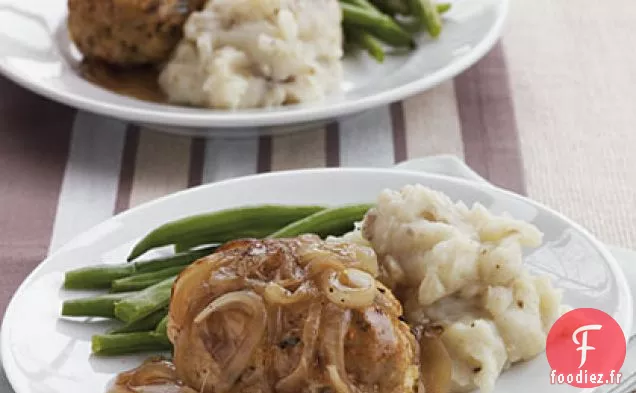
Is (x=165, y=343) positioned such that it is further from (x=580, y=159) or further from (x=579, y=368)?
(x=580, y=159)

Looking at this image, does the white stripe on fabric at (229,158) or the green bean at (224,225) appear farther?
the white stripe on fabric at (229,158)

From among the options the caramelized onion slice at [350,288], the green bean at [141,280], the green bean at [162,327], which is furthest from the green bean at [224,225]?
the caramelized onion slice at [350,288]

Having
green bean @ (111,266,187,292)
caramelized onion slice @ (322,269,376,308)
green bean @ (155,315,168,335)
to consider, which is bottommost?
green bean @ (111,266,187,292)

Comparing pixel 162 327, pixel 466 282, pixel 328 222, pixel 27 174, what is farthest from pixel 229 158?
pixel 466 282

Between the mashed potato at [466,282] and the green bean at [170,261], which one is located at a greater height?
the mashed potato at [466,282]

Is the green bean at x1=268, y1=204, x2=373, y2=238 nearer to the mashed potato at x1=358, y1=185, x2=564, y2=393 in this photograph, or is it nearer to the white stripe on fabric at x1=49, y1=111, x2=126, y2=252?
the mashed potato at x1=358, y1=185, x2=564, y2=393

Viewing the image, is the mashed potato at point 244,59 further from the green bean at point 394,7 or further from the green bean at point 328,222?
the green bean at point 328,222

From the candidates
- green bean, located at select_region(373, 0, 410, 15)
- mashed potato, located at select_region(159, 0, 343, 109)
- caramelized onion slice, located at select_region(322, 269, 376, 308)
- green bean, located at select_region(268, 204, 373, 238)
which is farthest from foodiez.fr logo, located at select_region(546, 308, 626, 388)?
green bean, located at select_region(373, 0, 410, 15)

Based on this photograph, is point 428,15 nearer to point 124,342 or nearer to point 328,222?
point 328,222
